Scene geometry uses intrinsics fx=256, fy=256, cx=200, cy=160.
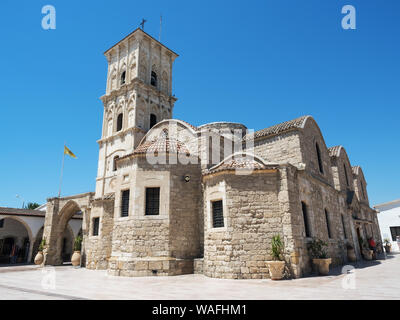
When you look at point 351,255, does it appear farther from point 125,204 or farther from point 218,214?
point 125,204

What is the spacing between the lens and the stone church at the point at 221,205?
9.08 metres

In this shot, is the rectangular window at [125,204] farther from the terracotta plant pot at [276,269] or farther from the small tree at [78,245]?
the small tree at [78,245]

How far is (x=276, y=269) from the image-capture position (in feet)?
26.8

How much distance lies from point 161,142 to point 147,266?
220 inches

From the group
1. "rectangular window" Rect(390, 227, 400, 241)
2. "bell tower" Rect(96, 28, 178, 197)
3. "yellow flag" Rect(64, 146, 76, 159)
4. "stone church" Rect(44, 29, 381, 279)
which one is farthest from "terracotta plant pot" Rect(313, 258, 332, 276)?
"rectangular window" Rect(390, 227, 400, 241)

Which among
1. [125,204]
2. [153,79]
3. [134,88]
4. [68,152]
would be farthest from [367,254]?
[68,152]

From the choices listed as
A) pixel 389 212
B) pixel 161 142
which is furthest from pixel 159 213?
pixel 389 212

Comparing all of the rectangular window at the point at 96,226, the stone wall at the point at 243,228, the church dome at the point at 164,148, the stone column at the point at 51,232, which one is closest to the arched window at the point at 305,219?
the stone wall at the point at 243,228

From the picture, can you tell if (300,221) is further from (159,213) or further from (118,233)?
(118,233)

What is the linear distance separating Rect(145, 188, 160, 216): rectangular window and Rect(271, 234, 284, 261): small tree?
4803 millimetres

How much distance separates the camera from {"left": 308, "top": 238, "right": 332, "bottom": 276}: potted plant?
29.3ft

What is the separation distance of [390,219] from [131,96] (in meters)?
28.4

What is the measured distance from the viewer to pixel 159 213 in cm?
1071

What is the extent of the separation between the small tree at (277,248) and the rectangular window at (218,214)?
1919 mm
